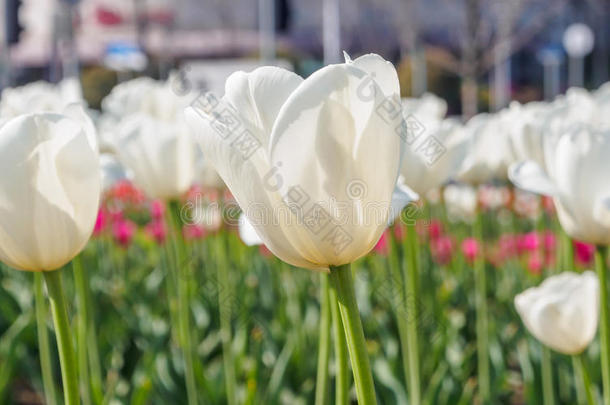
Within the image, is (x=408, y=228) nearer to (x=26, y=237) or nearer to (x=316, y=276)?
(x=26, y=237)

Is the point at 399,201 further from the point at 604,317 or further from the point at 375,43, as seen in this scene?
the point at 375,43

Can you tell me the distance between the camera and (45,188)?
2.86 ft

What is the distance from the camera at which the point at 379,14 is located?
2283 centimetres

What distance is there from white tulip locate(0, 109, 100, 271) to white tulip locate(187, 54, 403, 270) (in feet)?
0.62

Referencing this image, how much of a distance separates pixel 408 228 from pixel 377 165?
848mm

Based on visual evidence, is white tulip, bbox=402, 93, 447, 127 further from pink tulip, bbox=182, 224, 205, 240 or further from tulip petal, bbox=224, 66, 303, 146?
pink tulip, bbox=182, 224, 205, 240

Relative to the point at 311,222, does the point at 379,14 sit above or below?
above

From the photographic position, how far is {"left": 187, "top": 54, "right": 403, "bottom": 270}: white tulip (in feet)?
2.22

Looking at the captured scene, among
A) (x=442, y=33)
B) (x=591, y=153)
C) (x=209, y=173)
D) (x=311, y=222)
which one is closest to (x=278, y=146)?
(x=311, y=222)

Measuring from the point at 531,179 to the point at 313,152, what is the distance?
0.50 m

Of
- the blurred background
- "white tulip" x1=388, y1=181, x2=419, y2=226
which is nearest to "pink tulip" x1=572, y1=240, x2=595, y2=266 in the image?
"white tulip" x1=388, y1=181, x2=419, y2=226

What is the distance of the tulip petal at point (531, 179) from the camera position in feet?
3.46

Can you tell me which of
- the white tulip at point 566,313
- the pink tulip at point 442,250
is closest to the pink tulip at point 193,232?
the pink tulip at point 442,250

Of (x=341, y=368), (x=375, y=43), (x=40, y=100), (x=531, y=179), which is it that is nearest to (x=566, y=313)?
(x=531, y=179)
